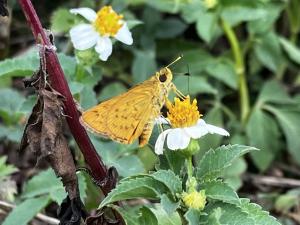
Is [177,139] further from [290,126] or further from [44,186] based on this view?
[290,126]

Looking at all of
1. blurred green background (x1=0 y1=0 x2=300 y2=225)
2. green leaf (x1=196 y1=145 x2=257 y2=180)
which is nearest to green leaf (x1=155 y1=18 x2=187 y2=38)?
blurred green background (x1=0 y1=0 x2=300 y2=225)

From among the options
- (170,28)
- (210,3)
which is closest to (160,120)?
(210,3)

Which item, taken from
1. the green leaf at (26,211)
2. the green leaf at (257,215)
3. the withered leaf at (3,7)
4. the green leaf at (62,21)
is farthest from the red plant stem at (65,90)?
the green leaf at (62,21)

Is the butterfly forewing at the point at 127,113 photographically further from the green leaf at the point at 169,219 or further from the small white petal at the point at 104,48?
the small white petal at the point at 104,48

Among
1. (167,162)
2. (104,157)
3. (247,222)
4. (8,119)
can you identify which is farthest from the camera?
(8,119)

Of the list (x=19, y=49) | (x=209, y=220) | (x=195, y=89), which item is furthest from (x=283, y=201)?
(x=19, y=49)

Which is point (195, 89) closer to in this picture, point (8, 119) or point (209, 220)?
point (8, 119)
